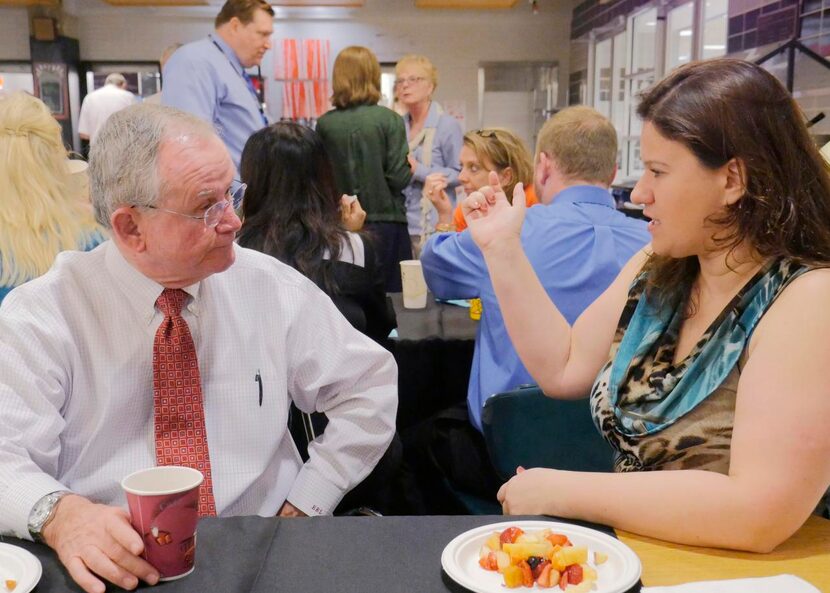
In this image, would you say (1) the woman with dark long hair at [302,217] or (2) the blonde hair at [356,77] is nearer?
(1) the woman with dark long hair at [302,217]

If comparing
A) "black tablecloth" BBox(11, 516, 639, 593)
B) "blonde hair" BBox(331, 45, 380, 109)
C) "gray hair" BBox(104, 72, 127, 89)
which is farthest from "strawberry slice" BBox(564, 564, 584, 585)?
"gray hair" BBox(104, 72, 127, 89)

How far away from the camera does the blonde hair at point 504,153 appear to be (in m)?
3.57

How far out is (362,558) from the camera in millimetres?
1057

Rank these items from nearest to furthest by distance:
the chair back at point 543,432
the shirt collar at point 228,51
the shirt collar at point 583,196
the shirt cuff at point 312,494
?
1. the shirt cuff at point 312,494
2. the chair back at point 543,432
3. the shirt collar at point 583,196
4. the shirt collar at point 228,51

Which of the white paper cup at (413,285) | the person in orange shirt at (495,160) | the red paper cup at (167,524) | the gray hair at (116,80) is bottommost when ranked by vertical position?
the white paper cup at (413,285)

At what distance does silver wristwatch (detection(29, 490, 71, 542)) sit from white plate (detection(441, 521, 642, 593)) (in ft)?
1.87

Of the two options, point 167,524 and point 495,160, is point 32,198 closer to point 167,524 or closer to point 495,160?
point 167,524

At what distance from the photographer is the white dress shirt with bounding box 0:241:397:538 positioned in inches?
53.7

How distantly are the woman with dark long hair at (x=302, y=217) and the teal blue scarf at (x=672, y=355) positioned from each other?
1.15 m

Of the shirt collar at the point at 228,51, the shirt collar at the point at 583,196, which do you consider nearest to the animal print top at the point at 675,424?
the shirt collar at the point at 583,196

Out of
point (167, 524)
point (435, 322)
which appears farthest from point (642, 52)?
point (167, 524)

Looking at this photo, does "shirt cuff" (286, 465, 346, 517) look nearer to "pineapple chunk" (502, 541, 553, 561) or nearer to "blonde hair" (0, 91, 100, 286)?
"pineapple chunk" (502, 541, 553, 561)

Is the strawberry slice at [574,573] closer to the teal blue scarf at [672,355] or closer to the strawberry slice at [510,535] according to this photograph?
the strawberry slice at [510,535]

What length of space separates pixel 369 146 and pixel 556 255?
2.28m
